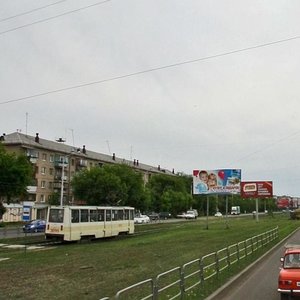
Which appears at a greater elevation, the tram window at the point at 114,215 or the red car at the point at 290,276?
the tram window at the point at 114,215

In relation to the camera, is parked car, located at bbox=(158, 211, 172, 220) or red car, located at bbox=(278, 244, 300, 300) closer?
red car, located at bbox=(278, 244, 300, 300)

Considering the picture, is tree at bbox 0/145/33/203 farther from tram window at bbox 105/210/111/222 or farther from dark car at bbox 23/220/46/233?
tram window at bbox 105/210/111/222

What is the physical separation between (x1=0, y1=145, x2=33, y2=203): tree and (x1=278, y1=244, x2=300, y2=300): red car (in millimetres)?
53419

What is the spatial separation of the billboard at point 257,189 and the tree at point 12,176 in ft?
116

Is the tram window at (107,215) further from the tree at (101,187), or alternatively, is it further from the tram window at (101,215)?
the tree at (101,187)

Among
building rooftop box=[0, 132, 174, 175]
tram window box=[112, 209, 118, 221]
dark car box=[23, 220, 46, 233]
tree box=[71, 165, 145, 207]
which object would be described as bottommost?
dark car box=[23, 220, 46, 233]

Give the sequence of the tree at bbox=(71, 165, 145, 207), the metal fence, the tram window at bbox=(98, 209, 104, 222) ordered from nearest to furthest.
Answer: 1. the metal fence
2. the tram window at bbox=(98, 209, 104, 222)
3. the tree at bbox=(71, 165, 145, 207)

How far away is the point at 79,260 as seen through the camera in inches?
934

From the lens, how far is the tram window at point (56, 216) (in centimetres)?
3656

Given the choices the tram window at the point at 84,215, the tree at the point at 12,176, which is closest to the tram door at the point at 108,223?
the tram window at the point at 84,215

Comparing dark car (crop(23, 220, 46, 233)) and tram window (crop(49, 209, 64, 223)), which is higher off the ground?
tram window (crop(49, 209, 64, 223))

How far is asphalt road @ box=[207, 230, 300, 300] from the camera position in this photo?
42.6ft

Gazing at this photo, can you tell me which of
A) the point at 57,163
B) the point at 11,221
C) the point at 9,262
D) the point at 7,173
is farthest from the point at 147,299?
the point at 57,163

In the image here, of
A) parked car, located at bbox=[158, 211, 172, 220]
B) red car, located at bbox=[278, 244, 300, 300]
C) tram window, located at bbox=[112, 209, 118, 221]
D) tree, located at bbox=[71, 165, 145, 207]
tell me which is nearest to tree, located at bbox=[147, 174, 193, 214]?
parked car, located at bbox=[158, 211, 172, 220]
